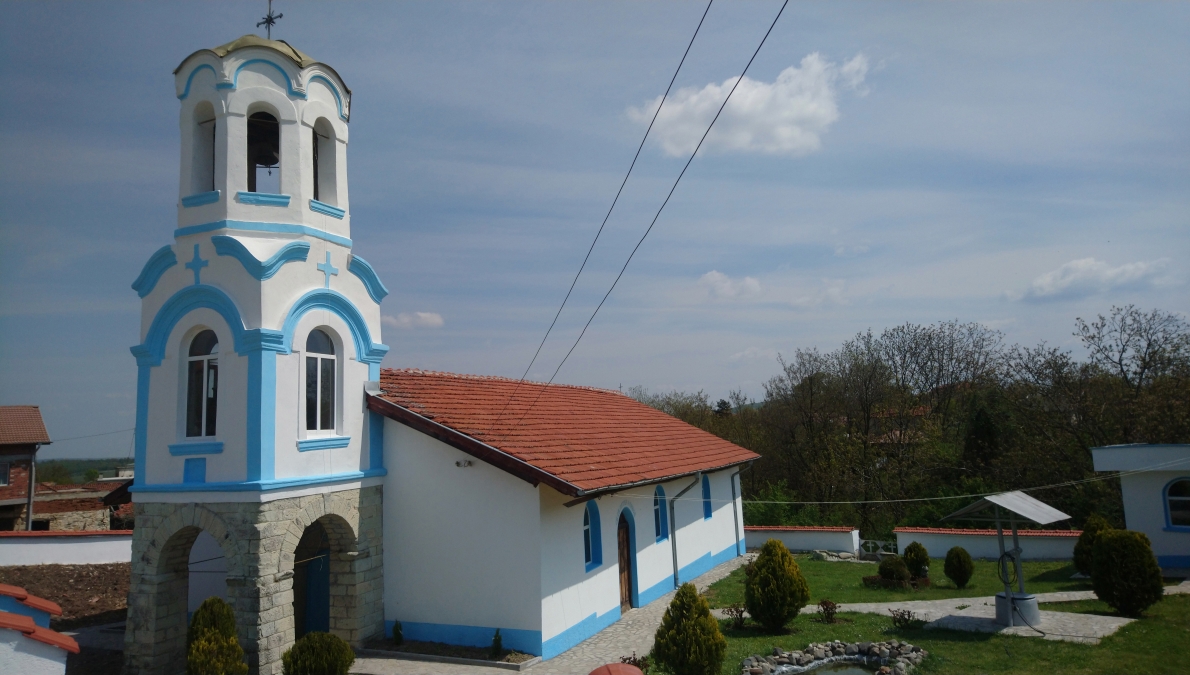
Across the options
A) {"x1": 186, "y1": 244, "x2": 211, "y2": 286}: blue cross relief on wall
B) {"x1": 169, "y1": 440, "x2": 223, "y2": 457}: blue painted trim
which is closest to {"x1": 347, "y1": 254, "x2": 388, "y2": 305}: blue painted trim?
{"x1": 186, "y1": 244, "x2": 211, "y2": 286}: blue cross relief on wall

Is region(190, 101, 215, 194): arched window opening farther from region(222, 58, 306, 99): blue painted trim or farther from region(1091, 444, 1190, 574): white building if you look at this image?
region(1091, 444, 1190, 574): white building

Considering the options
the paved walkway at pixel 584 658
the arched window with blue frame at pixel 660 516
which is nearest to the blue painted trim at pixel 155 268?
the paved walkway at pixel 584 658

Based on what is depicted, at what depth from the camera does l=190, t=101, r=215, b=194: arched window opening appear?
11.5 metres

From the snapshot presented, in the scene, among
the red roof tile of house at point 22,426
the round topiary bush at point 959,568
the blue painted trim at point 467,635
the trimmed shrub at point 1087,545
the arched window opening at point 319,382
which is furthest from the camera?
the red roof tile of house at point 22,426

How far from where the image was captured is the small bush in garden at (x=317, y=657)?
937cm

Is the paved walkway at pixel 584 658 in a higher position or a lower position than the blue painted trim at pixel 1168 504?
lower

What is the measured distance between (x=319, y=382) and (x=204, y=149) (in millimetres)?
4492

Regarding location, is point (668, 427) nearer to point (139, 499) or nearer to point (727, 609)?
point (727, 609)

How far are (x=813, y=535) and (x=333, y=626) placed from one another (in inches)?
633

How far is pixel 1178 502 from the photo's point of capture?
16156 mm

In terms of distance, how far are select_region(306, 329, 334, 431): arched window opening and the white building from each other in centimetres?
1789

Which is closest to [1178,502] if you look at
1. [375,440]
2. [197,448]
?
[375,440]

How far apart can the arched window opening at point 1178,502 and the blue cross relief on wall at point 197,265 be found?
68.7 feet

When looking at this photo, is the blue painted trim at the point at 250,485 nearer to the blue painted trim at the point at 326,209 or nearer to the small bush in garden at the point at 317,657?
the small bush in garden at the point at 317,657
